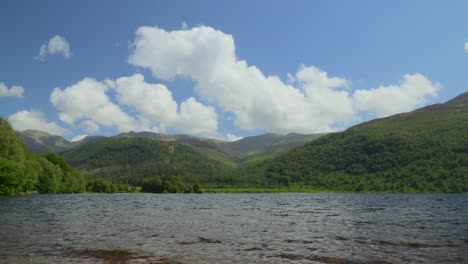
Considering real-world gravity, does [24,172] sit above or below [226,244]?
above

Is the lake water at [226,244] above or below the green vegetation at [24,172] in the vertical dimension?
below

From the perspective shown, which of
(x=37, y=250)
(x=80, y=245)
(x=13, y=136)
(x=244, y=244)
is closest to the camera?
(x=37, y=250)

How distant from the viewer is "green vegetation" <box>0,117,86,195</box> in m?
106

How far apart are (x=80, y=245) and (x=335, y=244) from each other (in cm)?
2056

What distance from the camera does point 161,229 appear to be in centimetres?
4162

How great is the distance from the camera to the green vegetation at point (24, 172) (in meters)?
106

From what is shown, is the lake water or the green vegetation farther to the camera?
the green vegetation

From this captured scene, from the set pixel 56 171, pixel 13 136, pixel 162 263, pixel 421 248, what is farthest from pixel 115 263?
pixel 56 171

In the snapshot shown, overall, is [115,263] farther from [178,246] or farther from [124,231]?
[124,231]

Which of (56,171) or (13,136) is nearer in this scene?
(13,136)

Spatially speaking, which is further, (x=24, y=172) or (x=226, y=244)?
(x=24, y=172)

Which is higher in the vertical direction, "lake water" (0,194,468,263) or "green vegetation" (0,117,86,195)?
"green vegetation" (0,117,86,195)

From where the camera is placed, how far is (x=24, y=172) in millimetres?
120625

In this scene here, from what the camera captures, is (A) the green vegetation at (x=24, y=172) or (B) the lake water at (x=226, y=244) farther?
(A) the green vegetation at (x=24, y=172)
